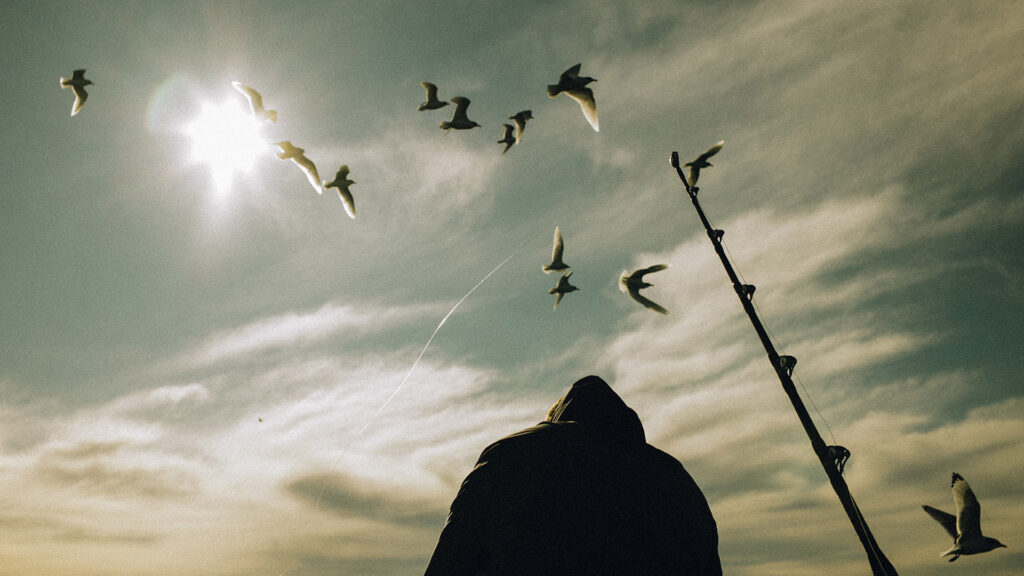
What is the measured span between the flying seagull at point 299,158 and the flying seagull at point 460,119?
4410mm

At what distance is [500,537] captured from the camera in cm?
596

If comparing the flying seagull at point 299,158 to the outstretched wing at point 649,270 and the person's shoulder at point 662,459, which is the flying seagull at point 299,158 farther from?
the person's shoulder at point 662,459

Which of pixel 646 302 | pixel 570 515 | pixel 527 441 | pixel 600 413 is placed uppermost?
pixel 646 302

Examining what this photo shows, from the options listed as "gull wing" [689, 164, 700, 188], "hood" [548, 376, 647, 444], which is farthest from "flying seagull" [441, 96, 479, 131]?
"hood" [548, 376, 647, 444]

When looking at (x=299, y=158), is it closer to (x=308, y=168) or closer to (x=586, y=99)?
(x=308, y=168)

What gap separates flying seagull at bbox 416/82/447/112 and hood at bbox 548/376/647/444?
1064cm

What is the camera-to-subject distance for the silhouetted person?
19.4ft

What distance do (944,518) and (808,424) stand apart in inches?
230

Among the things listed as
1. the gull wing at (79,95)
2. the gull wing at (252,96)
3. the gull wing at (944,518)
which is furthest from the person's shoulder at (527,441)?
the gull wing at (79,95)

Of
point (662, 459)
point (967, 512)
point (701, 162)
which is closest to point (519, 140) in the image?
point (701, 162)

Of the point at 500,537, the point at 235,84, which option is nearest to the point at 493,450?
the point at 500,537

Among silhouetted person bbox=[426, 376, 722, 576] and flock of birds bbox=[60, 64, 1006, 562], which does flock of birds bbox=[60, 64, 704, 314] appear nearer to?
flock of birds bbox=[60, 64, 1006, 562]

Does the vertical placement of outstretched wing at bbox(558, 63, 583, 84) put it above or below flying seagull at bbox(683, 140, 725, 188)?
above

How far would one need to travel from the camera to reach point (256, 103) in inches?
617
